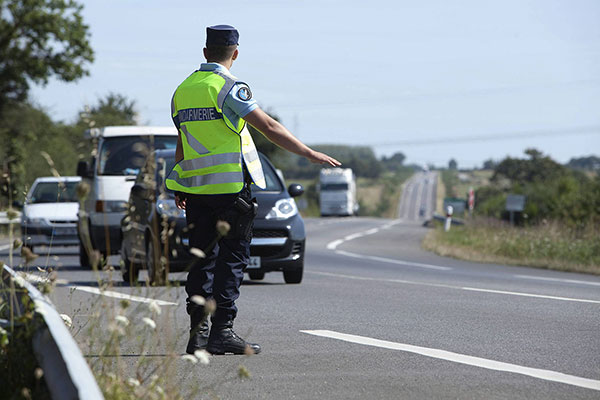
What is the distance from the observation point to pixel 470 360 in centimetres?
677

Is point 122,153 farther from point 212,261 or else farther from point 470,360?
point 470,360

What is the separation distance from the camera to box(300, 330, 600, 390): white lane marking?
5.94m

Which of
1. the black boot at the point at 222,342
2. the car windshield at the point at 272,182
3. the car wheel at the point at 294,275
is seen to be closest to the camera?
the black boot at the point at 222,342

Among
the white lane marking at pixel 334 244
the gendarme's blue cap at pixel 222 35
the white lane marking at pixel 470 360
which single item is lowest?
the white lane marking at pixel 334 244

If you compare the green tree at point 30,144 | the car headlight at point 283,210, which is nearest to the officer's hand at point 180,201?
the car headlight at point 283,210

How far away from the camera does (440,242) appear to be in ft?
104

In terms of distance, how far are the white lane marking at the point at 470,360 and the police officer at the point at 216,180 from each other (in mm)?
1103

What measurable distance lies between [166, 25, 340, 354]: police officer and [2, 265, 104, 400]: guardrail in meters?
2.39

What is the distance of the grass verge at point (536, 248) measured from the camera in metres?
21.6

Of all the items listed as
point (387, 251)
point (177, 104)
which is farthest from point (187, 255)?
point (387, 251)

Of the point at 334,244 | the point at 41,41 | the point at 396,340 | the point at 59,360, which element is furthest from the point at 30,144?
the point at 59,360

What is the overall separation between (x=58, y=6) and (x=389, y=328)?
118ft

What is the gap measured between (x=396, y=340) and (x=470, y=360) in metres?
1.14

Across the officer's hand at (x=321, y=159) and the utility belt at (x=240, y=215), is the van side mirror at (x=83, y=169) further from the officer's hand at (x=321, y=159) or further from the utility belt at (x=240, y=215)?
the officer's hand at (x=321, y=159)
